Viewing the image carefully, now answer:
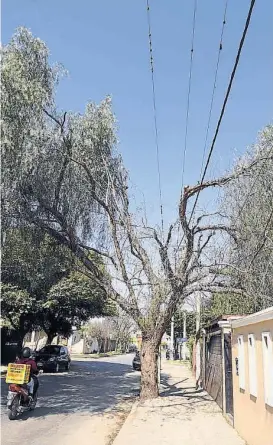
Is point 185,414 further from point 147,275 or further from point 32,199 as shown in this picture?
point 32,199

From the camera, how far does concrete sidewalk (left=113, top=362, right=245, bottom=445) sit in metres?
8.52

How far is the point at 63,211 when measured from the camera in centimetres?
1280

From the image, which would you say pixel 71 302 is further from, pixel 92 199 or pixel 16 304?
pixel 92 199

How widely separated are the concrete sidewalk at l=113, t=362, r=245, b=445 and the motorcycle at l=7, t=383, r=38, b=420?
93.4 inches

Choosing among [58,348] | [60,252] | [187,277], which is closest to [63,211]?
[60,252]

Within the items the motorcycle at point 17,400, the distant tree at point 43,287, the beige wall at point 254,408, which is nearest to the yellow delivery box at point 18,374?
the motorcycle at point 17,400

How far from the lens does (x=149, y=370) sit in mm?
14141

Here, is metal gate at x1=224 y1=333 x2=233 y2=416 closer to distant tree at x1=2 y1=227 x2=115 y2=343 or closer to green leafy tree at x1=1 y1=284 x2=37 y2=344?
distant tree at x1=2 y1=227 x2=115 y2=343

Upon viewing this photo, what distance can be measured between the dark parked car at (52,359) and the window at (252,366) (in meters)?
20.3

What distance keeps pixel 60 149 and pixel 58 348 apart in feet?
60.3

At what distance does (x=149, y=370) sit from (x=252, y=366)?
7.26 metres

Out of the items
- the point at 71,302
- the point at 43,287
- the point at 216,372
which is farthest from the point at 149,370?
the point at 71,302

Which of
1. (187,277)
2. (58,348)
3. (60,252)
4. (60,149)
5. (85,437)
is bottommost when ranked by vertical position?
(85,437)

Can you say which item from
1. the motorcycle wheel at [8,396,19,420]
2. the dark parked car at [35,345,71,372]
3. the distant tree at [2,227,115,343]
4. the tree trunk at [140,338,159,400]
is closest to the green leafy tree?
the distant tree at [2,227,115,343]
